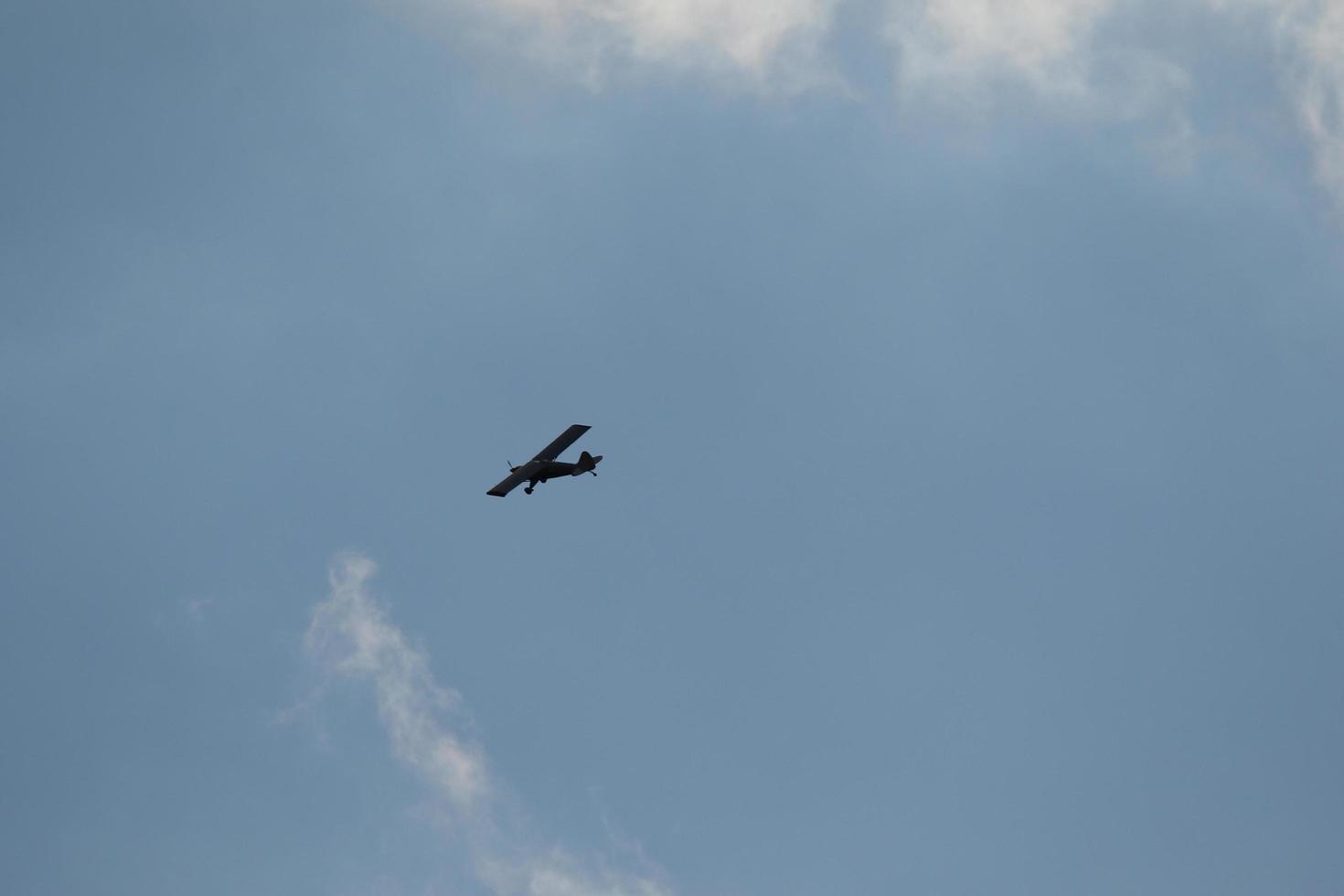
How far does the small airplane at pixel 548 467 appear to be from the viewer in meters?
160

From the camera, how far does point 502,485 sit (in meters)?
160

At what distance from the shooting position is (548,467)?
528ft

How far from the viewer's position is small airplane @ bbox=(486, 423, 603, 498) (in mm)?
160500

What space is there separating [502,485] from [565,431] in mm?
7215

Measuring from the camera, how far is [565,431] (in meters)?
161
